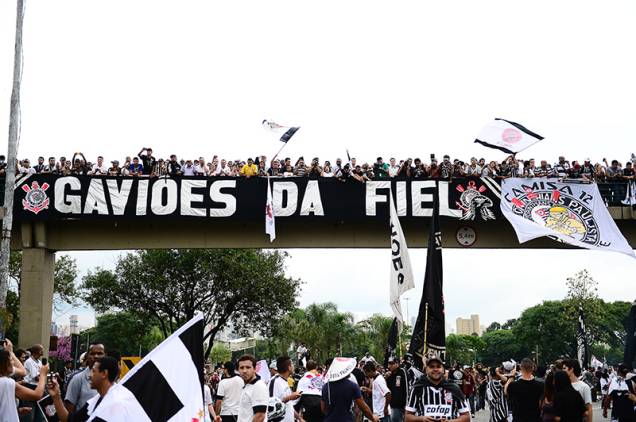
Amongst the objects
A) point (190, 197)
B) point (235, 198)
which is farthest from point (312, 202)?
point (190, 197)

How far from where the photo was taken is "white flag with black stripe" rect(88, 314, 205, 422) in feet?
14.7

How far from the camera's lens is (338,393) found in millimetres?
9086

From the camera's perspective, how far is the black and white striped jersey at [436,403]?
23.7 feet

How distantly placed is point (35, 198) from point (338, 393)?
17.7 meters

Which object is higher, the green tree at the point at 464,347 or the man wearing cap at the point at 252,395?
the man wearing cap at the point at 252,395

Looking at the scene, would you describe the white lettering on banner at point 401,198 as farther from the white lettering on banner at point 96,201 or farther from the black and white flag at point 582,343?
the black and white flag at point 582,343

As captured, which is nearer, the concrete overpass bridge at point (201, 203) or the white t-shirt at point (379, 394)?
the white t-shirt at point (379, 394)

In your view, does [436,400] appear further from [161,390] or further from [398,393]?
[398,393]

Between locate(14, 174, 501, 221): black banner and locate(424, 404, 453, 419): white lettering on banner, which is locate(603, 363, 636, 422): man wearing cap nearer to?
locate(424, 404, 453, 419): white lettering on banner

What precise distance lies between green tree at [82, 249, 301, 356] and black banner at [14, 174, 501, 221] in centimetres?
1649

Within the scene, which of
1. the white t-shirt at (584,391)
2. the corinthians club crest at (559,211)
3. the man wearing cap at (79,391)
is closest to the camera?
the man wearing cap at (79,391)

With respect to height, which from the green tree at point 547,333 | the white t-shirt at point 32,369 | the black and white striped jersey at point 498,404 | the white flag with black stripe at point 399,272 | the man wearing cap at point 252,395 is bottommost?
the green tree at point 547,333

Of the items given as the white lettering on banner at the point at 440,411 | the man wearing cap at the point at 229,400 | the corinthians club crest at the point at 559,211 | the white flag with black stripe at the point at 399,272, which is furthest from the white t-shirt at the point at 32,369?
the corinthians club crest at the point at 559,211

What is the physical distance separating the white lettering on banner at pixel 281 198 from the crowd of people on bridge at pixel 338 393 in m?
9.58
